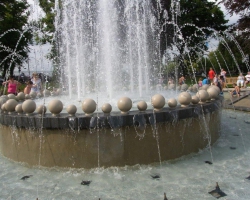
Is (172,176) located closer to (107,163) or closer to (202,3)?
(107,163)

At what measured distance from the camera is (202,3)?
38438 millimetres

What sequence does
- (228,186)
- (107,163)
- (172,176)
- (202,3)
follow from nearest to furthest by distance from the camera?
1. (228,186)
2. (172,176)
3. (107,163)
4. (202,3)

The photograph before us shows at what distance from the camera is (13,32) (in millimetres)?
35469

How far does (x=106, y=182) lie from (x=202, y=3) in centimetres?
3757

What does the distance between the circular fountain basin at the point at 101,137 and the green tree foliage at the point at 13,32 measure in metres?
29.5

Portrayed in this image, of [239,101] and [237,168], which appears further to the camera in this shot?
[239,101]

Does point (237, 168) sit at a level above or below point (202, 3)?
below

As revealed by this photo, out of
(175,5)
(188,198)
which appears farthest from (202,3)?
(188,198)

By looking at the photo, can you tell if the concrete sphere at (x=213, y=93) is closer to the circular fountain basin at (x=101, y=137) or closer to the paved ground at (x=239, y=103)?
the circular fountain basin at (x=101, y=137)

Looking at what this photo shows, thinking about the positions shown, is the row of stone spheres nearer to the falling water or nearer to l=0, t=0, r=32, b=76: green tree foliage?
the falling water

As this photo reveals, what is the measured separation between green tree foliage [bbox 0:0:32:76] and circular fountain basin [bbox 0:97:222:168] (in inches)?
1162

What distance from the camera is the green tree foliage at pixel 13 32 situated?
112 feet

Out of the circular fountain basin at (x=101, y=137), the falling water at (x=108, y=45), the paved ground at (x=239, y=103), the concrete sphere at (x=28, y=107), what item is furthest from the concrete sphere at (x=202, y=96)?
the paved ground at (x=239, y=103)

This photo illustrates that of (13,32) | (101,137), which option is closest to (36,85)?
(101,137)
